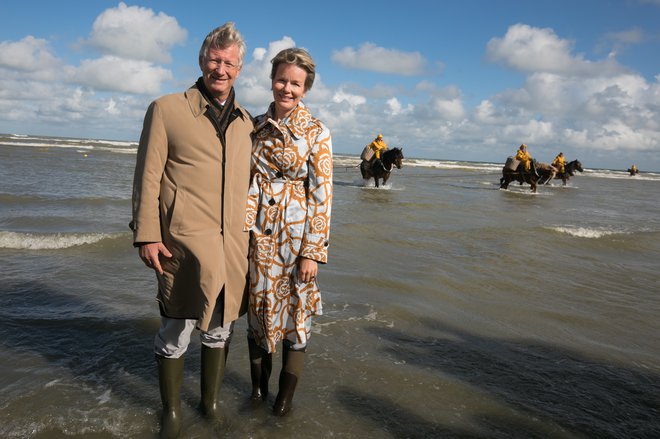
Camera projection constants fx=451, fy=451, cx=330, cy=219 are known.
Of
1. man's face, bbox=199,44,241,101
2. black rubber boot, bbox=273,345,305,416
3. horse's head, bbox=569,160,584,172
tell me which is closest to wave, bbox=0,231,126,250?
black rubber boot, bbox=273,345,305,416

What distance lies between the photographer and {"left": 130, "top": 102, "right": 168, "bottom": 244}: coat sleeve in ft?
6.50

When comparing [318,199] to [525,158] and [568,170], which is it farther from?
[568,170]

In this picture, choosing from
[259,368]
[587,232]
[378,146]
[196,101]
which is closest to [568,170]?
[378,146]

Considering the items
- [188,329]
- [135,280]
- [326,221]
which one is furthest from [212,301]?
[135,280]

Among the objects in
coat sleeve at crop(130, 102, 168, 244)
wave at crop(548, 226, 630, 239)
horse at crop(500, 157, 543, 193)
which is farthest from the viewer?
horse at crop(500, 157, 543, 193)

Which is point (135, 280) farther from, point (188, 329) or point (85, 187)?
point (85, 187)

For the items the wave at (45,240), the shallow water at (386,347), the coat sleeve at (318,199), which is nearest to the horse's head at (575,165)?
the shallow water at (386,347)

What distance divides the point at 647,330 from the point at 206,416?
3.80 metres

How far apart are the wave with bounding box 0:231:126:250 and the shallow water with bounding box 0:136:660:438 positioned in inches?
1.0

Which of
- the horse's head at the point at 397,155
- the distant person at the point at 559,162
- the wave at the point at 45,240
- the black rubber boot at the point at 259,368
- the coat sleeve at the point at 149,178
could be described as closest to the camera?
the coat sleeve at the point at 149,178

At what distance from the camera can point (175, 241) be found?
80.5 inches

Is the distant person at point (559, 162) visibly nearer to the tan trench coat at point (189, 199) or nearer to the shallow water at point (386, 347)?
the shallow water at point (386, 347)

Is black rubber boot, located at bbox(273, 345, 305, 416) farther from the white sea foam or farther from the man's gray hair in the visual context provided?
the white sea foam

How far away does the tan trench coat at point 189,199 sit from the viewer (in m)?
2.00
